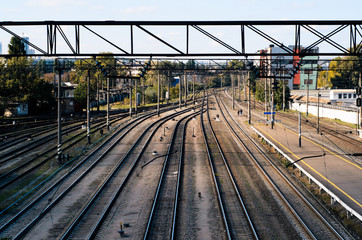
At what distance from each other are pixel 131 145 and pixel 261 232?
2339 cm

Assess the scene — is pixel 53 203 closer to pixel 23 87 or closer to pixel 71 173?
pixel 71 173

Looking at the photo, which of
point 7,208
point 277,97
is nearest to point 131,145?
point 7,208

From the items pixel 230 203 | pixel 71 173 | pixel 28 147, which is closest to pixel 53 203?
pixel 71 173

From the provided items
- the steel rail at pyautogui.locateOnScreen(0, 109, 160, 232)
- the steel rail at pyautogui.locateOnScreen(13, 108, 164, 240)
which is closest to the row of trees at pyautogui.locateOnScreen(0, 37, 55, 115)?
the steel rail at pyautogui.locateOnScreen(0, 109, 160, 232)

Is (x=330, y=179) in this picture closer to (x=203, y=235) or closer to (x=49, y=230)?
(x=203, y=235)

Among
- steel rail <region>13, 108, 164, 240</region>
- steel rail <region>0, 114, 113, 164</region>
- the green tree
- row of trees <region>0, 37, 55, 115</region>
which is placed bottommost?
steel rail <region>13, 108, 164, 240</region>

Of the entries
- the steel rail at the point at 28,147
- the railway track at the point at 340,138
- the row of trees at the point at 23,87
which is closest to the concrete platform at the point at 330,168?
the railway track at the point at 340,138

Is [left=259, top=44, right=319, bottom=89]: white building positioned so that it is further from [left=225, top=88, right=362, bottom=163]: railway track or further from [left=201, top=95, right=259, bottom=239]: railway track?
[left=225, top=88, right=362, bottom=163]: railway track

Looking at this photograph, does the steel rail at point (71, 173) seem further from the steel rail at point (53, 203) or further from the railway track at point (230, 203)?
the railway track at point (230, 203)

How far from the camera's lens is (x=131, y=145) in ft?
122

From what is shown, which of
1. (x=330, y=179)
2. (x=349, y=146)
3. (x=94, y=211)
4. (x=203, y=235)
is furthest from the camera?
(x=349, y=146)

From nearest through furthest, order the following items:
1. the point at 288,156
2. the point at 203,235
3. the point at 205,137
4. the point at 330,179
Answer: the point at 203,235
the point at 330,179
the point at 288,156
the point at 205,137

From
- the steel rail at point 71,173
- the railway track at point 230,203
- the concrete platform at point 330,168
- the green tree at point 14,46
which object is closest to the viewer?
the railway track at point 230,203

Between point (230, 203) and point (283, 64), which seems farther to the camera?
point (283, 64)
